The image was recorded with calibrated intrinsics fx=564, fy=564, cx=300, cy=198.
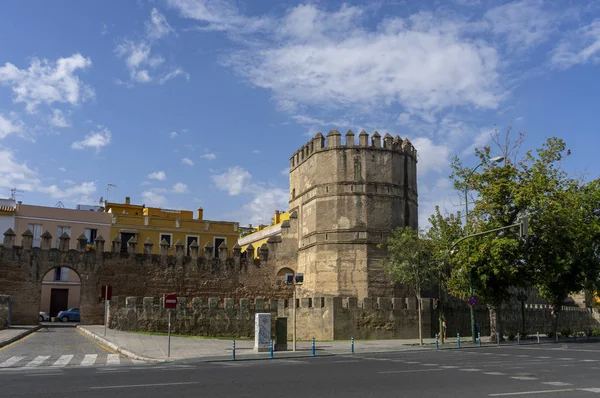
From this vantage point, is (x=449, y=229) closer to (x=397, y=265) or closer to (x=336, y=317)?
(x=397, y=265)

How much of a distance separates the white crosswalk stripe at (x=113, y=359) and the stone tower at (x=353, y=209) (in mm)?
17025

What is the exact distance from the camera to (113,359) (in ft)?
56.4

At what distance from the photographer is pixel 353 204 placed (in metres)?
34.1

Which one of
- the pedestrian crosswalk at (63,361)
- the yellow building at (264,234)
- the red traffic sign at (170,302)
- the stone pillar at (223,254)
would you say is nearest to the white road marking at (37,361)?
the pedestrian crosswalk at (63,361)

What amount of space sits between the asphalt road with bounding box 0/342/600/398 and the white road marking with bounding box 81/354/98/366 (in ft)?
4.76

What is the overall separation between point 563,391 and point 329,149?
2575 cm

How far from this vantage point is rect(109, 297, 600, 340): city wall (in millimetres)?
28172

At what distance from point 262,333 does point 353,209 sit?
14.6 meters

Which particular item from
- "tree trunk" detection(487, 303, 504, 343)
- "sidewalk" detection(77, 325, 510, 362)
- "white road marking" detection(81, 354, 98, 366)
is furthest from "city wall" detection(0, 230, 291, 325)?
"white road marking" detection(81, 354, 98, 366)

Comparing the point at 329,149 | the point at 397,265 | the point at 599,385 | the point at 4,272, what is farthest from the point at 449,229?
the point at 4,272

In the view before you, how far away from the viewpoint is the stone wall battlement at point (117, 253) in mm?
32250

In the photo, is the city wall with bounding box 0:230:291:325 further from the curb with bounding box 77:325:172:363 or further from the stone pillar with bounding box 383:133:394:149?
the stone pillar with bounding box 383:133:394:149

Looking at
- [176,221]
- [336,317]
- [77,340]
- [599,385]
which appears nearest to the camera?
[599,385]

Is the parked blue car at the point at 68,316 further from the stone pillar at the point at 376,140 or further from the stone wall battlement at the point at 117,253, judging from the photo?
the stone pillar at the point at 376,140
